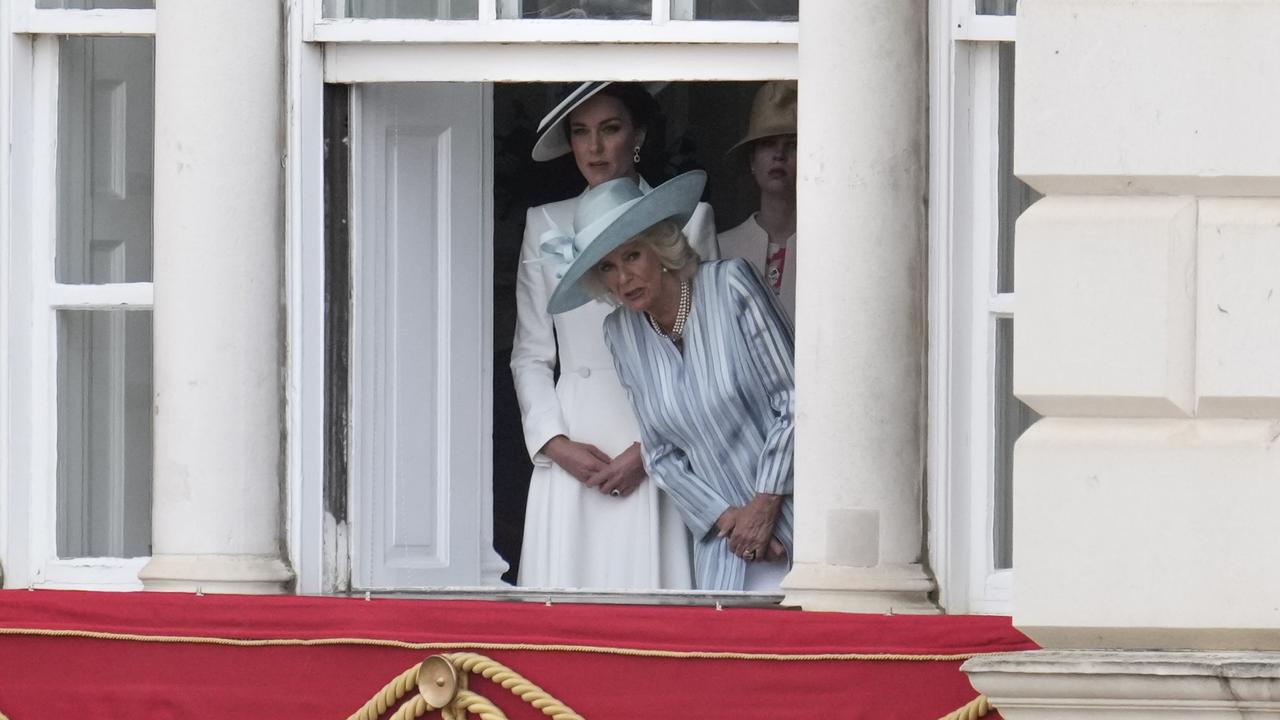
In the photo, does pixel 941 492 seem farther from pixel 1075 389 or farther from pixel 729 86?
pixel 729 86

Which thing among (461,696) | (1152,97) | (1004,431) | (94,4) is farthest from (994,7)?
(94,4)

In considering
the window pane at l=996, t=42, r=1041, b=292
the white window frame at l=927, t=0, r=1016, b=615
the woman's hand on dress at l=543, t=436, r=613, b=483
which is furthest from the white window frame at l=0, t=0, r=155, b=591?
the window pane at l=996, t=42, r=1041, b=292

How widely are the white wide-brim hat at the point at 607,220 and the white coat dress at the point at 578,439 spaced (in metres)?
0.13

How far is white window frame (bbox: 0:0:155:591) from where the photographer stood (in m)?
7.09

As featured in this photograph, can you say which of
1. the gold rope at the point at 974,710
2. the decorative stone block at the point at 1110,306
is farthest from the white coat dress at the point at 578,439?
the decorative stone block at the point at 1110,306

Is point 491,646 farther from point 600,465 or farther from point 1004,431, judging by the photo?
point 1004,431

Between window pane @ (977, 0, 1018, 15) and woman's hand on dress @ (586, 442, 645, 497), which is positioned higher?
window pane @ (977, 0, 1018, 15)

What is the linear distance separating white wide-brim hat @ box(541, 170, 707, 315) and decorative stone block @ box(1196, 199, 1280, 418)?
2.30 metres

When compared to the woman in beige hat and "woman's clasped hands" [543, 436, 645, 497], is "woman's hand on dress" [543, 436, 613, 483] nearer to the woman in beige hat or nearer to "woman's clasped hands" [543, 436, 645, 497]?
"woman's clasped hands" [543, 436, 645, 497]

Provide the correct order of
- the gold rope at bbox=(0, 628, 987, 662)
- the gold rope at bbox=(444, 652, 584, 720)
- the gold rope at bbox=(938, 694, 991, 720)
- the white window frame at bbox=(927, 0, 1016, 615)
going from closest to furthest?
the gold rope at bbox=(938, 694, 991, 720) → the gold rope at bbox=(0, 628, 987, 662) → the gold rope at bbox=(444, 652, 584, 720) → the white window frame at bbox=(927, 0, 1016, 615)

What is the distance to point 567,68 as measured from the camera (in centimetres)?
682

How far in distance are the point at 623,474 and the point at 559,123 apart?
1.10 metres

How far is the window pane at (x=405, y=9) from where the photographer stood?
6859mm

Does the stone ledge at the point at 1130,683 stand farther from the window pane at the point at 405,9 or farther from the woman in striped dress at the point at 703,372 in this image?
the window pane at the point at 405,9
